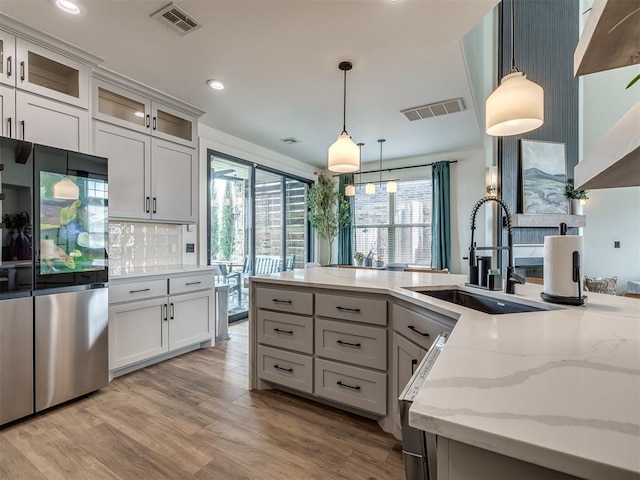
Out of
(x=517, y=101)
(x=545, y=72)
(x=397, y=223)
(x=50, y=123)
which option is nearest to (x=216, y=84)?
(x=50, y=123)

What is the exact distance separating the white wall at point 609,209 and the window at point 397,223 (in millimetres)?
2986

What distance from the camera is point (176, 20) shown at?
2.11 metres

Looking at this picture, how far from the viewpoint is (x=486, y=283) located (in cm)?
180

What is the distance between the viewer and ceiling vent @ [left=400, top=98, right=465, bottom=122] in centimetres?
345

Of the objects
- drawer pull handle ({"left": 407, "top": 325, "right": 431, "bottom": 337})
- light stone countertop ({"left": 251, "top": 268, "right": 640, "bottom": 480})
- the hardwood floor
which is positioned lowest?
the hardwood floor

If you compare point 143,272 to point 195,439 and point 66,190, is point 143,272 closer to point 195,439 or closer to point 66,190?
point 66,190

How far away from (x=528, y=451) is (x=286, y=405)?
6.92 feet

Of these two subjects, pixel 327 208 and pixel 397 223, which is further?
pixel 327 208

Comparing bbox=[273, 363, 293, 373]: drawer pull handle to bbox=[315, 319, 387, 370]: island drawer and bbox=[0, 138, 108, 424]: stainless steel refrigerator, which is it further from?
bbox=[0, 138, 108, 424]: stainless steel refrigerator

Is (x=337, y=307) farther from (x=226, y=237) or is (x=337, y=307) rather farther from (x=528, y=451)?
(x=226, y=237)

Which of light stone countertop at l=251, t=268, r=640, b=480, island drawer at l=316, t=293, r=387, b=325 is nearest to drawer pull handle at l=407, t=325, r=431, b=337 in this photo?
island drawer at l=316, t=293, r=387, b=325

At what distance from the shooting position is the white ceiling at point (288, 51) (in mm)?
2023

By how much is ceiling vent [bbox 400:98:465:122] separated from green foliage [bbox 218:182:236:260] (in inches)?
103

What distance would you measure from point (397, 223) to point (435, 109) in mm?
2749
